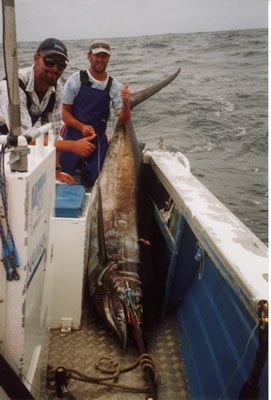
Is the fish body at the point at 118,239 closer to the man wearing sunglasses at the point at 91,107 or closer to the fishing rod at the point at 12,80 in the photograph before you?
the man wearing sunglasses at the point at 91,107

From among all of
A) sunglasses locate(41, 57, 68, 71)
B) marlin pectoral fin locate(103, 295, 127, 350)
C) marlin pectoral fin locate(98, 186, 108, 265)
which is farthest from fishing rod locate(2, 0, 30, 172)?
marlin pectoral fin locate(98, 186, 108, 265)

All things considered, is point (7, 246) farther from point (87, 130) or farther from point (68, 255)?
point (87, 130)

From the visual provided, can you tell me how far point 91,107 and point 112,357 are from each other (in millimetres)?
2343

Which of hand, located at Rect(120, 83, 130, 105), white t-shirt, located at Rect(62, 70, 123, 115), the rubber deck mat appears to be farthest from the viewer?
white t-shirt, located at Rect(62, 70, 123, 115)

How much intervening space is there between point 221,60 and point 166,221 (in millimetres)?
21218

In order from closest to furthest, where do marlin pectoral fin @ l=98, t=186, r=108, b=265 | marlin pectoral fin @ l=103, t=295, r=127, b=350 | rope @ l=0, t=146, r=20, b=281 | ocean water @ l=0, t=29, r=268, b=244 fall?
rope @ l=0, t=146, r=20, b=281
marlin pectoral fin @ l=103, t=295, r=127, b=350
marlin pectoral fin @ l=98, t=186, r=108, b=265
ocean water @ l=0, t=29, r=268, b=244

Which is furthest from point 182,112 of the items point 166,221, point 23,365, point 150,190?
point 23,365

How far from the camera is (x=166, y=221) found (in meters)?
2.81

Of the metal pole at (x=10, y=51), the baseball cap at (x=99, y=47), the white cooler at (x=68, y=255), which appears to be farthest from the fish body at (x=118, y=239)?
the metal pole at (x=10, y=51)

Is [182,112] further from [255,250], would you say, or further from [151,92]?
[255,250]

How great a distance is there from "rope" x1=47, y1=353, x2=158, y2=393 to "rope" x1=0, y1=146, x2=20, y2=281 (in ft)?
3.87

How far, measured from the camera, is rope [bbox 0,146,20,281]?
42.4 inches

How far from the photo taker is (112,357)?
2.30m

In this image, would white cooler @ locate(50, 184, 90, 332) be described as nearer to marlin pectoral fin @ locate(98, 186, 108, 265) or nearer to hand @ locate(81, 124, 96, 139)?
marlin pectoral fin @ locate(98, 186, 108, 265)
